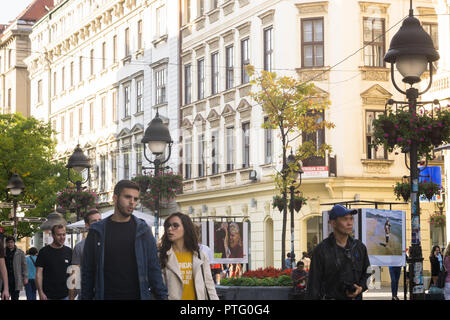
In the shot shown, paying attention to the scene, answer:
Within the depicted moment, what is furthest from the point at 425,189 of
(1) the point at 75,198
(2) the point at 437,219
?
(1) the point at 75,198

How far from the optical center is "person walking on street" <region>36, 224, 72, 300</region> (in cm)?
1343

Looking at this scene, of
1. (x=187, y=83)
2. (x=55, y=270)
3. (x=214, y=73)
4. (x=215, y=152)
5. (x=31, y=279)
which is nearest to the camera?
(x=55, y=270)

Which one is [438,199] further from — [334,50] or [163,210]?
[163,210]

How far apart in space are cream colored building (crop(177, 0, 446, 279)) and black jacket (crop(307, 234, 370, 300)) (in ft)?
110

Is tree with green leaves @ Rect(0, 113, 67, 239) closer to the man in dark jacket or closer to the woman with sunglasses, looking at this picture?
the woman with sunglasses

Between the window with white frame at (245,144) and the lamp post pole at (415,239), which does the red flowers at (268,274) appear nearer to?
the lamp post pole at (415,239)

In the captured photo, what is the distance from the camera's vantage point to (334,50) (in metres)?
43.7

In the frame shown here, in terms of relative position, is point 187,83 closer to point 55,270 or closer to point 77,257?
point 55,270

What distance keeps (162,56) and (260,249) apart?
1601 centimetres

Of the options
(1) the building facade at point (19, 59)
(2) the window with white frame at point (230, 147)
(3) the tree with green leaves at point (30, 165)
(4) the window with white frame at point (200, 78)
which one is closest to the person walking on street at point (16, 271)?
(2) the window with white frame at point (230, 147)

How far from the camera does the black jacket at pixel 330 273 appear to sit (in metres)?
8.85

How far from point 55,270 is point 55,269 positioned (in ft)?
0.06

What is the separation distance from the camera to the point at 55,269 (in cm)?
1361

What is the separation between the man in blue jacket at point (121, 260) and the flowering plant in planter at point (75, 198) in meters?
32.0
